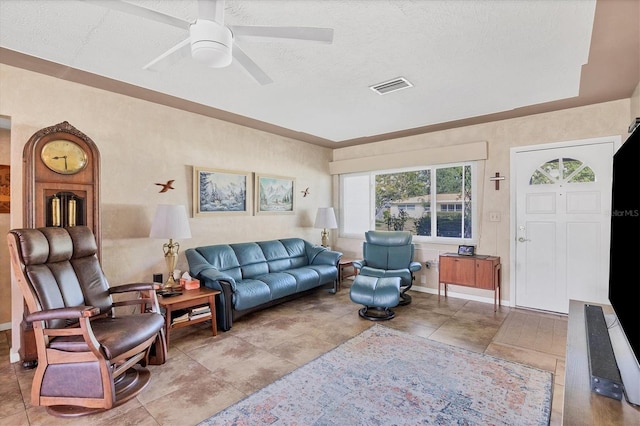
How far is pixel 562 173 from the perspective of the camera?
3902 millimetres

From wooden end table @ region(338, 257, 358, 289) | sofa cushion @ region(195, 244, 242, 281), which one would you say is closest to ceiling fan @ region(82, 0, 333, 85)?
sofa cushion @ region(195, 244, 242, 281)

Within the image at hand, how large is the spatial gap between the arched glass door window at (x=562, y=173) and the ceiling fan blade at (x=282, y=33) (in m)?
3.65

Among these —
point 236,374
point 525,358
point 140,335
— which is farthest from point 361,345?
point 140,335

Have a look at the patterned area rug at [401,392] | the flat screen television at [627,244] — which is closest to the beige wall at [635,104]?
the flat screen television at [627,244]

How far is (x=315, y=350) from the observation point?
2.92 metres

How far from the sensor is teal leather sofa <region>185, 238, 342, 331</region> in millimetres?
3441

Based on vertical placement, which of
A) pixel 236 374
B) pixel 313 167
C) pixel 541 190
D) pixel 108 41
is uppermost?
pixel 108 41

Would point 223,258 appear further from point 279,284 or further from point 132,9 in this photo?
point 132,9

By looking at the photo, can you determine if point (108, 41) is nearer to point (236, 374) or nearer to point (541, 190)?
point (236, 374)

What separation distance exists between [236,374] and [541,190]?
13.7 feet

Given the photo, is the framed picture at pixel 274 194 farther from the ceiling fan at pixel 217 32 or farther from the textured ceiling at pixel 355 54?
the ceiling fan at pixel 217 32

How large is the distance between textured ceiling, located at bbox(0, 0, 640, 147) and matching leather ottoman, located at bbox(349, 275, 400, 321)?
81.9 inches

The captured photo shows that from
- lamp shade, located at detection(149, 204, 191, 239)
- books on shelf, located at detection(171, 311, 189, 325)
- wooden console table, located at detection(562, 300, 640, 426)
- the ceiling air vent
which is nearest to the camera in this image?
wooden console table, located at detection(562, 300, 640, 426)

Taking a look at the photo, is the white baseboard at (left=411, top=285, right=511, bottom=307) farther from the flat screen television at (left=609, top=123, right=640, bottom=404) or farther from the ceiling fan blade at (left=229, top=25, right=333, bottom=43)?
the ceiling fan blade at (left=229, top=25, right=333, bottom=43)
